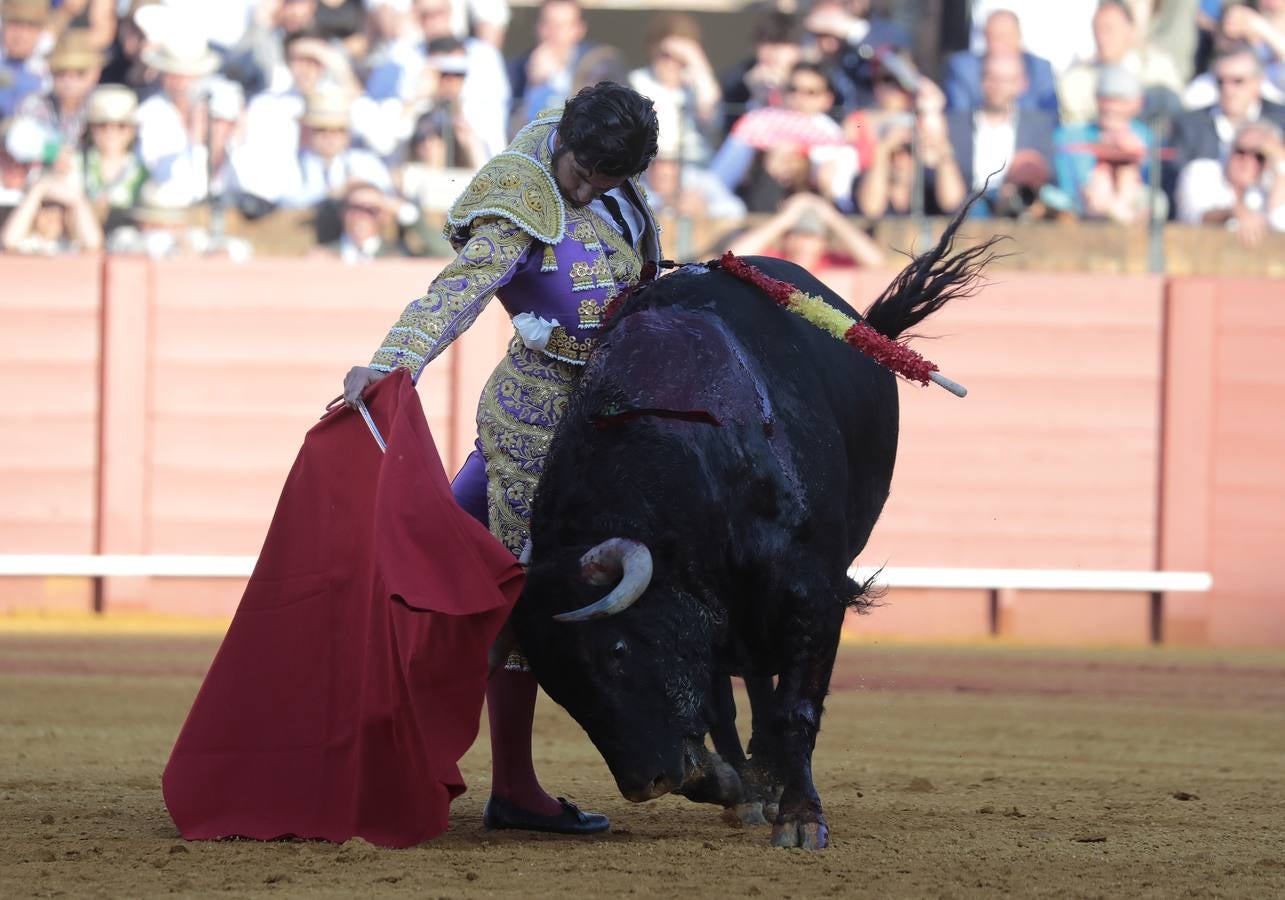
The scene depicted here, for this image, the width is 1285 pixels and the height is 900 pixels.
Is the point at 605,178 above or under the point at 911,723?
above

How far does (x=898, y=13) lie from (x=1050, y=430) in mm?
2347

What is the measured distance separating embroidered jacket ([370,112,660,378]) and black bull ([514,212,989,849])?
Result: 87 mm

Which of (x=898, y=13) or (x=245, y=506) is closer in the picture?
(x=245, y=506)

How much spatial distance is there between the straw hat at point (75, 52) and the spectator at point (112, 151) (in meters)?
0.22

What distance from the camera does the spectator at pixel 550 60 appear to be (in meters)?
9.13

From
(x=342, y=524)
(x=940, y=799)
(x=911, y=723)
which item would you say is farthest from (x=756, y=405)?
(x=911, y=723)

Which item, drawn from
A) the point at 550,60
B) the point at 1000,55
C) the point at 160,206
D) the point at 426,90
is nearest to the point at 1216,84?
the point at 1000,55

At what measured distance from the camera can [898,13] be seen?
382 inches

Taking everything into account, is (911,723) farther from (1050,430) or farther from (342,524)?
(1050,430)

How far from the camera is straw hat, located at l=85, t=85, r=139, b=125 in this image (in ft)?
29.3

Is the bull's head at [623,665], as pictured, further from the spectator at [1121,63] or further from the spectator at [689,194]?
the spectator at [1121,63]

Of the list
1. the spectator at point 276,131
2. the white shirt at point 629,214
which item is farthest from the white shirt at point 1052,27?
the white shirt at point 629,214

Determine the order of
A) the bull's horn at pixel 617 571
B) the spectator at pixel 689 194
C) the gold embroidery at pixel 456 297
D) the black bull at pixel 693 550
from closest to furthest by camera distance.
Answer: the bull's horn at pixel 617 571 → the black bull at pixel 693 550 → the gold embroidery at pixel 456 297 → the spectator at pixel 689 194

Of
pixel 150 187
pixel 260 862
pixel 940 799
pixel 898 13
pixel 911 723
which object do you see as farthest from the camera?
pixel 898 13
